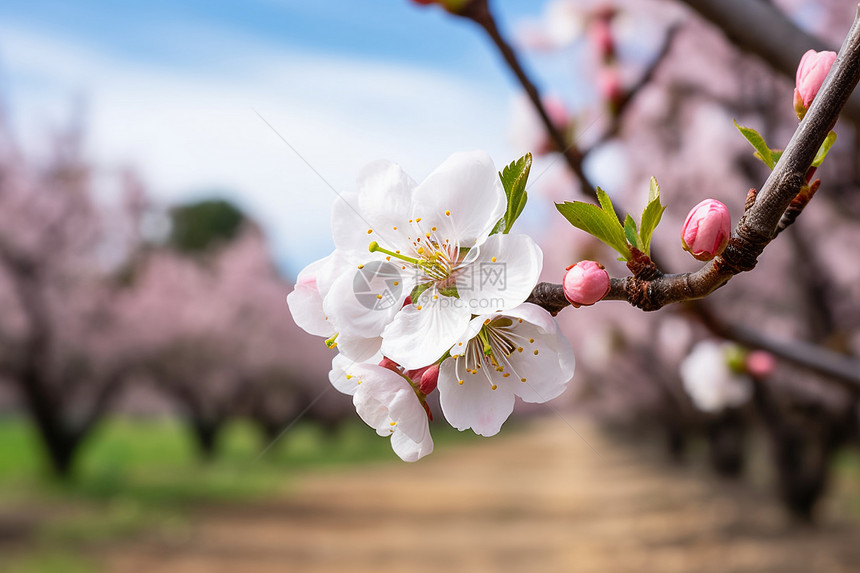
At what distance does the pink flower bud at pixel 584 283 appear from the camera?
2.07ft

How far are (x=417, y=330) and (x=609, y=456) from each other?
2177cm

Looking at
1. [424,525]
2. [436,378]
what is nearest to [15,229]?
[424,525]

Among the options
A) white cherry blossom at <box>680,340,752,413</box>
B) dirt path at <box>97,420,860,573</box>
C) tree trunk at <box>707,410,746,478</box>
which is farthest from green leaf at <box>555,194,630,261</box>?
tree trunk at <box>707,410,746,478</box>

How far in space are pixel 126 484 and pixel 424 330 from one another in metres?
12.3

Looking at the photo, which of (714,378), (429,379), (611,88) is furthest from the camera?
(714,378)

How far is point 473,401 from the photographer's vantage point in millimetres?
723

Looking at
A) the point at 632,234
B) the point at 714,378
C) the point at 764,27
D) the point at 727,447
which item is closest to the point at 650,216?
the point at 632,234

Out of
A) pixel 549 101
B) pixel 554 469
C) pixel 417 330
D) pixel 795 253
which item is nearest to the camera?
pixel 417 330

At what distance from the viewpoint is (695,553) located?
7.28 m

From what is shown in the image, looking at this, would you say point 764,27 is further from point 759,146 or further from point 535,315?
point 535,315

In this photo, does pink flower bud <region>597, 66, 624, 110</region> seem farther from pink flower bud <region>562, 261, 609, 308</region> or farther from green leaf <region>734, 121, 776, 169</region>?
pink flower bud <region>562, 261, 609, 308</region>

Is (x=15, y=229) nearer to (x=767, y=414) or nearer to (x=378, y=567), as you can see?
(x=378, y=567)

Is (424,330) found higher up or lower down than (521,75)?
lower down

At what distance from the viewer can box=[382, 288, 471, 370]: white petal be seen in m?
0.62
